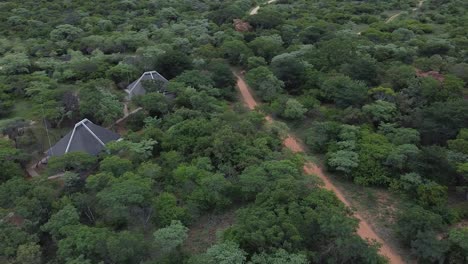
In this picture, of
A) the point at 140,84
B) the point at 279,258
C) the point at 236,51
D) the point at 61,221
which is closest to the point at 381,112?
the point at 279,258

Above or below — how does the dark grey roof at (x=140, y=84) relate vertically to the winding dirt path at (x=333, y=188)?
above

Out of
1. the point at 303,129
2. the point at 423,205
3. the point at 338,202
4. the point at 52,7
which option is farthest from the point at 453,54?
the point at 52,7

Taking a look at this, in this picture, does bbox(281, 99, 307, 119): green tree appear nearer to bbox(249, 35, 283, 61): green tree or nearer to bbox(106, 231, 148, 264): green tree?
bbox(249, 35, 283, 61): green tree

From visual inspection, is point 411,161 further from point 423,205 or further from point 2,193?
point 2,193

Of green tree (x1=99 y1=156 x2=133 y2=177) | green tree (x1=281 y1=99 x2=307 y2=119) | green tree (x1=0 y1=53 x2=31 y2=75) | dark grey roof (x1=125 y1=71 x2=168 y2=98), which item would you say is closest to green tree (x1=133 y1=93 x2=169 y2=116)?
dark grey roof (x1=125 y1=71 x2=168 y2=98)

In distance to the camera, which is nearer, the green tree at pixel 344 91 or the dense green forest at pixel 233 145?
the dense green forest at pixel 233 145

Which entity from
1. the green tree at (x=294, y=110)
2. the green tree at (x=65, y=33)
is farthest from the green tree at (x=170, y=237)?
the green tree at (x=65, y=33)

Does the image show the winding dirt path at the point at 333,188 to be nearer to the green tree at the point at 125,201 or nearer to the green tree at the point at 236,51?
the green tree at the point at 236,51
